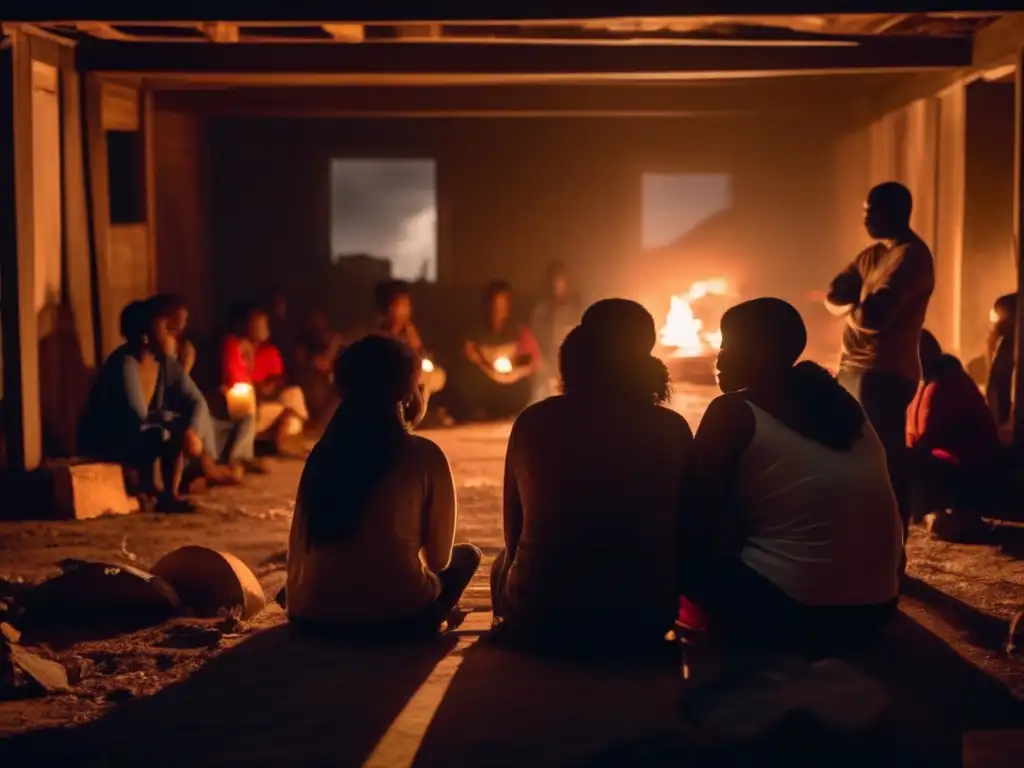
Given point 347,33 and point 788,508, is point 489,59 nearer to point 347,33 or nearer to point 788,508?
point 347,33

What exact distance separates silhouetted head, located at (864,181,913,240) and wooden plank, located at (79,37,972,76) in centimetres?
375

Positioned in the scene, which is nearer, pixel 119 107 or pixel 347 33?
pixel 347 33

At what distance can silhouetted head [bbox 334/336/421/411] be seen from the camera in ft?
15.9

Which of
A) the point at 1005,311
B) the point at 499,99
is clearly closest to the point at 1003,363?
the point at 1005,311

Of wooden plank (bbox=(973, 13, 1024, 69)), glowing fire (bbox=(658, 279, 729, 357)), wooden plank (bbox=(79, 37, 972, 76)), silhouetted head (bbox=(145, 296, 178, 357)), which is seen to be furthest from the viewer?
glowing fire (bbox=(658, 279, 729, 357))

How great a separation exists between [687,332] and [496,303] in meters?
3.22

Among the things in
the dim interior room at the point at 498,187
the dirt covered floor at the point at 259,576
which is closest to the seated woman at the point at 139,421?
the dirt covered floor at the point at 259,576

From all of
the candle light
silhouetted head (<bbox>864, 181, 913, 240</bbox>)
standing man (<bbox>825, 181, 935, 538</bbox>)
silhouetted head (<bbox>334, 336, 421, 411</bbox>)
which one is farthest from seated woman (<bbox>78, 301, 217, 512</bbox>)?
silhouetted head (<bbox>864, 181, 913, 240</bbox>)

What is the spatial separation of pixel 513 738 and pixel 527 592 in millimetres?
779

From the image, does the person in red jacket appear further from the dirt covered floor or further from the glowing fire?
the glowing fire

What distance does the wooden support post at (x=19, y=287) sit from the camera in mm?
8578

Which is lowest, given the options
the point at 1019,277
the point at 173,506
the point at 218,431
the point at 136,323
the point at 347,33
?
the point at 173,506

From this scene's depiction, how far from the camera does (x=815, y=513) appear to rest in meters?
4.58

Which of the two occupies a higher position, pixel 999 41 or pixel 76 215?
pixel 999 41
